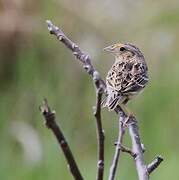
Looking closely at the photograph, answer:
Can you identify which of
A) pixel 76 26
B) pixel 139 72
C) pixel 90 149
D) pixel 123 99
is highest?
pixel 76 26

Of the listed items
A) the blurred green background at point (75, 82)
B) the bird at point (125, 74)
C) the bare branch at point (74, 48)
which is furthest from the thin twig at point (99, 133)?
the blurred green background at point (75, 82)

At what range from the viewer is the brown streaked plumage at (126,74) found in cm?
253

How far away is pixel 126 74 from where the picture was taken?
272cm

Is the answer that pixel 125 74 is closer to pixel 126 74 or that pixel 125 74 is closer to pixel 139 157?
pixel 126 74

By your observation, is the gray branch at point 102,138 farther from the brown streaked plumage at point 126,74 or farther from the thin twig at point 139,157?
the brown streaked plumage at point 126,74

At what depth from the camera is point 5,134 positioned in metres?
4.01

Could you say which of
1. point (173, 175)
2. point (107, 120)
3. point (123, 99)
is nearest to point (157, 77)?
point (107, 120)

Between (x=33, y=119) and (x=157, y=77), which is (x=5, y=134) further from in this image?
(x=157, y=77)

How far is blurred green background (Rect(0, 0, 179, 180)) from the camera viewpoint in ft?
12.5

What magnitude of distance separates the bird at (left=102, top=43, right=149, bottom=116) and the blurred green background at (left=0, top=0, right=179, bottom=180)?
2.74 feet

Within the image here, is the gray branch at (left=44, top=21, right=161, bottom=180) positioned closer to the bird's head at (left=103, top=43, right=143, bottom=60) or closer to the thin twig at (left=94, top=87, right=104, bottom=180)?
the thin twig at (left=94, top=87, right=104, bottom=180)

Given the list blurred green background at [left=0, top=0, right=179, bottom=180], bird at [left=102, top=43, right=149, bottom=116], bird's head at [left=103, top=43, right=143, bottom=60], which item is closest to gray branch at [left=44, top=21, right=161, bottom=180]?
bird at [left=102, top=43, right=149, bottom=116]

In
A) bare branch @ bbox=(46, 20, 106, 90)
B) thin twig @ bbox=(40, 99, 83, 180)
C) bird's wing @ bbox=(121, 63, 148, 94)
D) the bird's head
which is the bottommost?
thin twig @ bbox=(40, 99, 83, 180)

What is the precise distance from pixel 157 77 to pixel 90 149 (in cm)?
48
